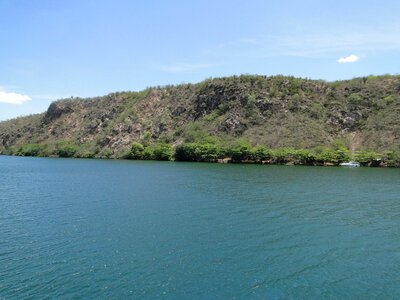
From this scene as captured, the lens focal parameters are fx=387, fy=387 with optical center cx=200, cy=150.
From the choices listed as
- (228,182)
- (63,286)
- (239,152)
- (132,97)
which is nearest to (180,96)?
(132,97)

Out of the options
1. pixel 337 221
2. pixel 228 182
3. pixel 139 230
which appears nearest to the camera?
pixel 139 230

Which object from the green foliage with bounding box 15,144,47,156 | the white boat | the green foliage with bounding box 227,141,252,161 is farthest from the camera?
the green foliage with bounding box 15,144,47,156

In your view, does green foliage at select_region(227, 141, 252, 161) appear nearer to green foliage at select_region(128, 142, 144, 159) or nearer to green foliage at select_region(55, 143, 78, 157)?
green foliage at select_region(128, 142, 144, 159)

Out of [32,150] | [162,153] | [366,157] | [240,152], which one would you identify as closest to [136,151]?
[162,153]

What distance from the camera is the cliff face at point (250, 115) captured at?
121250mm

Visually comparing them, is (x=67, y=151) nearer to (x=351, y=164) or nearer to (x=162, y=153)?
(x=162, y=153)

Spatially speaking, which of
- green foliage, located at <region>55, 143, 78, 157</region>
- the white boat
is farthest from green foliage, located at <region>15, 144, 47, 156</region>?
the white boat

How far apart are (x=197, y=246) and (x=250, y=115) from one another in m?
115

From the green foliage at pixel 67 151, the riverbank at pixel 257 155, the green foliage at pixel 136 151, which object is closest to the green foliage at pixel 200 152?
the riverbank at pixel 257 155

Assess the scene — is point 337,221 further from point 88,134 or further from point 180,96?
point 88,134

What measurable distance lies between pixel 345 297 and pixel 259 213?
16.8 meters

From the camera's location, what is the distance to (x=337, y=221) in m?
A: 32.4

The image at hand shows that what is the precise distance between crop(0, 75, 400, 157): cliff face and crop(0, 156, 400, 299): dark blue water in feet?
269

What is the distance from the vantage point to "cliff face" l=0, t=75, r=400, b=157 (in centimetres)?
12125
